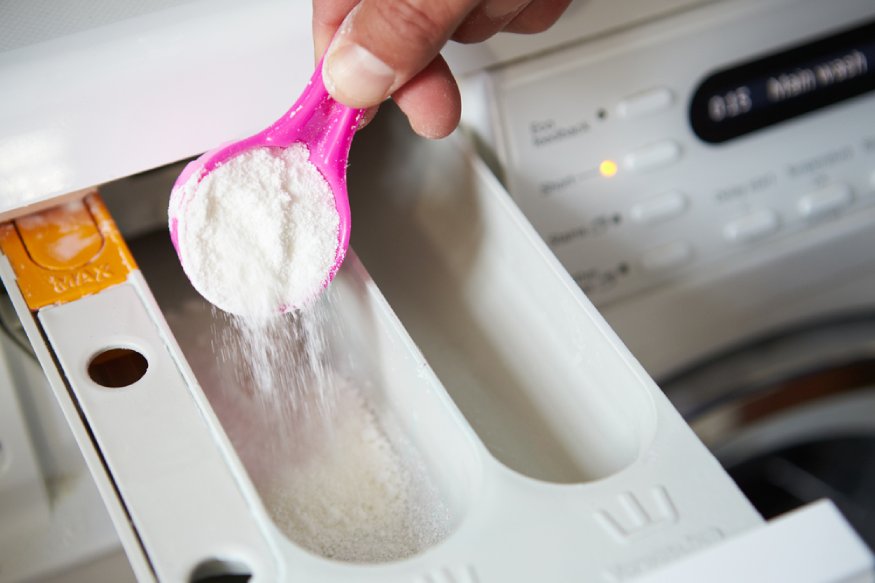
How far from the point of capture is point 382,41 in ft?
1.31

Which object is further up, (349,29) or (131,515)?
(349,29)

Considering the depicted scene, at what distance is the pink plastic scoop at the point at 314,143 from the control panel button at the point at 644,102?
17 cm

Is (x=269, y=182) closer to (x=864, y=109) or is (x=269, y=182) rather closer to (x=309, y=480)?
(x=309, y=480)

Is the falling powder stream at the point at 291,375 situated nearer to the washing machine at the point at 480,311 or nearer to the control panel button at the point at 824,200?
the washing machine at the point at 480,311

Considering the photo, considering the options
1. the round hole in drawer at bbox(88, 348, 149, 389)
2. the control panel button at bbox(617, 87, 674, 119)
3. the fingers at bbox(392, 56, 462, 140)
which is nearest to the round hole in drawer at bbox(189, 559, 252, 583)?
the round hole in drawer at bbox(88, 348, 149, 389)

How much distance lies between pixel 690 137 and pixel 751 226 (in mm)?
80

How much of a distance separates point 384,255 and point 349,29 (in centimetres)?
21

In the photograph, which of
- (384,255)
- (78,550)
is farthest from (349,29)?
(78,550)

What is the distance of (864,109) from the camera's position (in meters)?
0.59

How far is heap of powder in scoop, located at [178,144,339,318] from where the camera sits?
42cm

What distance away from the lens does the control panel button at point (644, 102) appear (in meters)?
0.53

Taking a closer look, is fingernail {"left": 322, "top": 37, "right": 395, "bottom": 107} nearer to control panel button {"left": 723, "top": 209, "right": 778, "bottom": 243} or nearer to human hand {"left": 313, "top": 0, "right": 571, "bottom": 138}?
human hand {"left": 313, "top": 0, "right": 571, "bottom": 138}

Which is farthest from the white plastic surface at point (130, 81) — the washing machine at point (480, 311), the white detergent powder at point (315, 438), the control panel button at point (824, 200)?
the control panel button at point (824, 200)

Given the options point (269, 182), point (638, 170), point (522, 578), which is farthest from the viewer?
point (638, 170)
